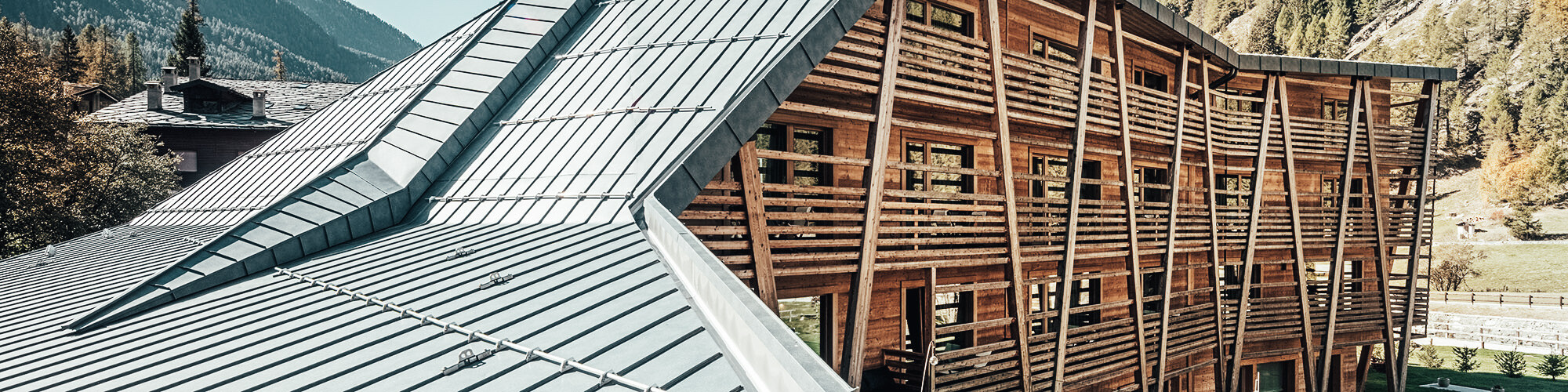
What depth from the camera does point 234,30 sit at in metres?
163

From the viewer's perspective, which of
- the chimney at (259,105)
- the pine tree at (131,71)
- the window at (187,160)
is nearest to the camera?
the window at (187,160)

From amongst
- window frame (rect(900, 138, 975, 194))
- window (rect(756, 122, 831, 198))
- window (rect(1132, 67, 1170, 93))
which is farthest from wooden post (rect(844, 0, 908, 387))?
window (rect(1132, 67, 1170, 93))

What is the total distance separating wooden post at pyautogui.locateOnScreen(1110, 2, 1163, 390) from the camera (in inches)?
534

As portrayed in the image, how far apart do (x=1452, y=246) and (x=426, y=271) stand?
214 ft

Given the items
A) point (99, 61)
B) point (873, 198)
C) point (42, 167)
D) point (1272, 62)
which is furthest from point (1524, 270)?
point (99, 61)

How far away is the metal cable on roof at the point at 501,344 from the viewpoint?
3842 mm

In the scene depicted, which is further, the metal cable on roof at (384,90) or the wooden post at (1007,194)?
the metal cable on roof at (384,90)

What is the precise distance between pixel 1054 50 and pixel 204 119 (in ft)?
109

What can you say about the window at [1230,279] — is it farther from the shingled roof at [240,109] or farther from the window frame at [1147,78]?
the shingled roof at [240,109]

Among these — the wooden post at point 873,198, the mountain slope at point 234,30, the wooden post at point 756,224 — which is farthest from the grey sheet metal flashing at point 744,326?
the mountain slope at point 234,30

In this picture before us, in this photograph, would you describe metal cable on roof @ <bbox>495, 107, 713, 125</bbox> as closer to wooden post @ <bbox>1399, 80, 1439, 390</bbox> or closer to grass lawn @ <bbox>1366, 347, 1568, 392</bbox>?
wooden post @ <bbox>1399, 80, 1439, 390</bbox>

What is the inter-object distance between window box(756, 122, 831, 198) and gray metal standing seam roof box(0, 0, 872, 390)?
4.89 feet

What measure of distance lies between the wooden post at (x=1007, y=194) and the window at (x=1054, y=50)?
2.80 m

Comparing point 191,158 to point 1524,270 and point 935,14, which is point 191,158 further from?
point 1524,270
